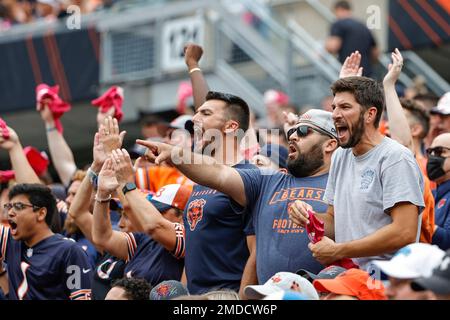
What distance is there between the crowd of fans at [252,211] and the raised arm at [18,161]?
1cm

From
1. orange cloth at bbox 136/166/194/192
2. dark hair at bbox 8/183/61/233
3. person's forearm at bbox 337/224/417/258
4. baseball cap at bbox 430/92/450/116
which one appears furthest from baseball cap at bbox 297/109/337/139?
dark hair at bbox 8/183/61/233

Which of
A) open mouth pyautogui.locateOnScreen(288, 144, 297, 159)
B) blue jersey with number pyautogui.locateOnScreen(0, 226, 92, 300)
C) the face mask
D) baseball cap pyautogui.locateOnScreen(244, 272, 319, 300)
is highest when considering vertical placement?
open mouth pyautogui.locateOnScreen(288, 144, 297, 159)

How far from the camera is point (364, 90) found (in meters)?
6.75

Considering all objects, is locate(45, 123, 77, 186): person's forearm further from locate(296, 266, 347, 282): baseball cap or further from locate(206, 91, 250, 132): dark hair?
locate(296, 266, 347, 282): baseball cap

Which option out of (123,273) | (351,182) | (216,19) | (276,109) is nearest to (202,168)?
(351,182)

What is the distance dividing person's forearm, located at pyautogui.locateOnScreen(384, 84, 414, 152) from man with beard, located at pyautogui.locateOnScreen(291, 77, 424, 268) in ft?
2.89

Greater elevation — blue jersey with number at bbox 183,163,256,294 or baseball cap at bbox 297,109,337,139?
baseball cap at bbox 297,109,337,139

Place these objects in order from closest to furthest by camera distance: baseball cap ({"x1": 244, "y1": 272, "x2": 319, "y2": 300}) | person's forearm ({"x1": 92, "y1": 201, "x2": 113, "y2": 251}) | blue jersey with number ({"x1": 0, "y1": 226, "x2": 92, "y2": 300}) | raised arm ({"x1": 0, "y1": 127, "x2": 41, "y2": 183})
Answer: baseball cap ({"x1": 244, "y1": 272, "x2": 319, "y2": 300}), person's forearm ({"x1": 92, "y1": 201, "x2": 113, "y2": 251}), blue jersey with number ({"x1": 0, "y1": 226, "x2": 92, "y2": 300}), raised arm ({"x1": 0, "y1": 127, "x2": 41, "y2": 183})

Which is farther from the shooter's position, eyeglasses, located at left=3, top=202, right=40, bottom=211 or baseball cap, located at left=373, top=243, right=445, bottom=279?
eyeglasses, located at left=3, top=202, right=40, bottom=211

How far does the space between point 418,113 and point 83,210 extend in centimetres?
275

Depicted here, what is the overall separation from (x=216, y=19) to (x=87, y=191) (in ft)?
21.1

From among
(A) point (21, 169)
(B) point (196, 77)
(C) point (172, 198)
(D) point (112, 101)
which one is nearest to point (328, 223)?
(C) point (172, 198)

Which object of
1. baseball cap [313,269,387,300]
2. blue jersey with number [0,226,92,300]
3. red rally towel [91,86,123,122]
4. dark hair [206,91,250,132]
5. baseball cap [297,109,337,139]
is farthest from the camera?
red rally towel [91,86,123,122]

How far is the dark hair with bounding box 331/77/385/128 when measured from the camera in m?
6.74
